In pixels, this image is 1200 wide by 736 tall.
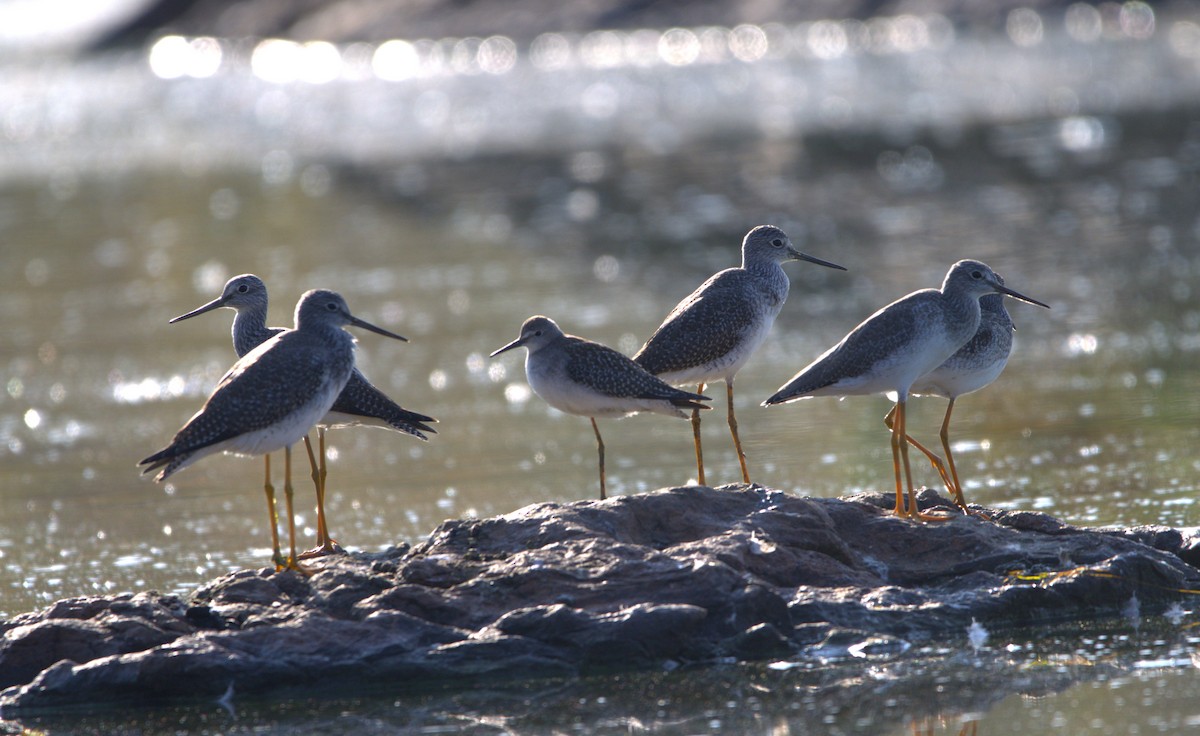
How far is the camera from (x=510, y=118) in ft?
110

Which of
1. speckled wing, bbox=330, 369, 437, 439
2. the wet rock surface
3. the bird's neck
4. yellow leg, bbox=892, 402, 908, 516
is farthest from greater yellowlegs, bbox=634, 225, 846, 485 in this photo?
the bird's neck

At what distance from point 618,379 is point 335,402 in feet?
5.09

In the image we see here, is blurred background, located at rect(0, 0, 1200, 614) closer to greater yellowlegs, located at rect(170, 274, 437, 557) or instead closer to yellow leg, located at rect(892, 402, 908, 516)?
greater yellowlegs, located at rect(170, 274, 437, 557)

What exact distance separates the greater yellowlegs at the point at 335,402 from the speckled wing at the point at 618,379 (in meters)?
0.88

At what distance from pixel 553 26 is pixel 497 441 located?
38.3 meters

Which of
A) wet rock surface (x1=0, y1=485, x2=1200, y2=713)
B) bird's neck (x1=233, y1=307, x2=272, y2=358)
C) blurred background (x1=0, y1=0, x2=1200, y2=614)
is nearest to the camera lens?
wet rock surface (x1=0, y1=485, x2=1200, y2=713)

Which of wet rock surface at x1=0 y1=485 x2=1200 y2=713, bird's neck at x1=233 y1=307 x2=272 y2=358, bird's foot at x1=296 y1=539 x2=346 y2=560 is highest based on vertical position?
bird's neck at x1=233 y1=307 x2=272 y2=358

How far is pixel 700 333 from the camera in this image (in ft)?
29.7

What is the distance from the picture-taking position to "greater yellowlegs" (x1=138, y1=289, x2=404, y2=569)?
7.56 meters

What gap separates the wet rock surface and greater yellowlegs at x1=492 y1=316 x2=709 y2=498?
61cm

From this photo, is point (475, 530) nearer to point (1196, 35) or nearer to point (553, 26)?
point (1196, 35)

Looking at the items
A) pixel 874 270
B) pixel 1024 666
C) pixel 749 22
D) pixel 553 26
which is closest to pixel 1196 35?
pixel 749 22

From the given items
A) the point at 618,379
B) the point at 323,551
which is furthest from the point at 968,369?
the point at 323,551

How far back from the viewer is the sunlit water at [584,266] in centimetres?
1055
